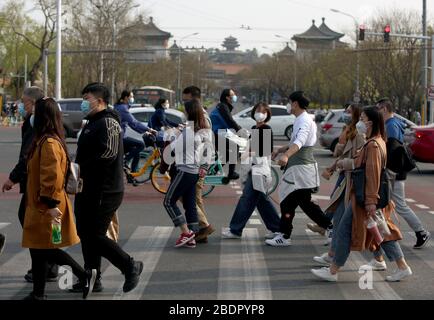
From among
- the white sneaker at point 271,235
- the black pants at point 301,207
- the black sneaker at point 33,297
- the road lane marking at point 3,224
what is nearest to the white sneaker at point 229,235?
the white sneaker at point 271,235

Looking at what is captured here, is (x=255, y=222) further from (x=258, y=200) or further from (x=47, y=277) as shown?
(x=47, y=277)

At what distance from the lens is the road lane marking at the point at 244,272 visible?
813 cm

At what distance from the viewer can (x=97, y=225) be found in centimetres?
786

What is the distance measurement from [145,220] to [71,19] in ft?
173

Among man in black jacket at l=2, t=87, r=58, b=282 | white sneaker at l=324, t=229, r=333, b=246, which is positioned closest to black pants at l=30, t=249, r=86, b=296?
man in black jacket at l=2, t=87, r=58, b=282

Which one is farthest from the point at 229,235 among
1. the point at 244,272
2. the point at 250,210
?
the point at 244,272

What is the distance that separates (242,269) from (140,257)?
1.28m

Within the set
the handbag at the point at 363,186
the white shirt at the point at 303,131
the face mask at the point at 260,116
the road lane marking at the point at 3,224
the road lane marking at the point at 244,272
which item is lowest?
the road lane marking at the point at 3,224

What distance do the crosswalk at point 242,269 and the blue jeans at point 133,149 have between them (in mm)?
4981

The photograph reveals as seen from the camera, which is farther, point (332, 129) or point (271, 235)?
point (332, 129)

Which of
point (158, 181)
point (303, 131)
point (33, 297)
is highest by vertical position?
point (303, 131)

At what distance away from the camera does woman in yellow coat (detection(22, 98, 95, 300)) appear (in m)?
7.39

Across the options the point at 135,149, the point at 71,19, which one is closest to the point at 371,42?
the point at 71,19

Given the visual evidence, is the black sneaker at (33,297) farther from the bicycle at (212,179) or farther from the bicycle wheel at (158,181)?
the bicycle wheel at (158,181)
